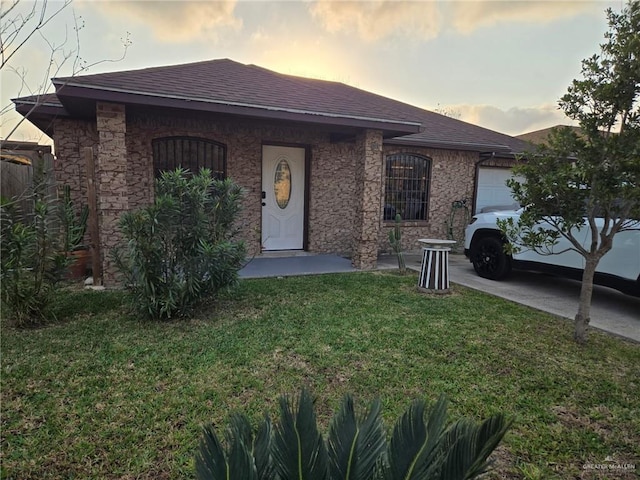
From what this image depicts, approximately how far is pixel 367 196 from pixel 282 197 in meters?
2.13

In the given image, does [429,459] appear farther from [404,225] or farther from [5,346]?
[404,225]

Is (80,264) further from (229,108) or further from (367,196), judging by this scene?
(367,196)

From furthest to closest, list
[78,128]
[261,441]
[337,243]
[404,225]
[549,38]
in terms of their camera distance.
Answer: [404,225], [337,243], [78,128], [549,38], [261,441]

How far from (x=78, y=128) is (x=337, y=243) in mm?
5733

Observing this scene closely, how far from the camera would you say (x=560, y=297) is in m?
6.03

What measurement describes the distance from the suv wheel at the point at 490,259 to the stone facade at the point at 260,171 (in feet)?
6.45

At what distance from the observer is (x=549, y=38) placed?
6.18m

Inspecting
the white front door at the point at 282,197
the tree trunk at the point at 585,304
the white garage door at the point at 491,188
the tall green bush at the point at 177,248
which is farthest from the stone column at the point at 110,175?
the white garage door at the point at 491,188

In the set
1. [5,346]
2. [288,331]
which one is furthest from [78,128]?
[288,331]

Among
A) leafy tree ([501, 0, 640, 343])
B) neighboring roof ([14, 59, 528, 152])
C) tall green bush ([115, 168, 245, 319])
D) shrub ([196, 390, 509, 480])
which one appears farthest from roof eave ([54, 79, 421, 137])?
shrub ([196, 390, 509, 480])

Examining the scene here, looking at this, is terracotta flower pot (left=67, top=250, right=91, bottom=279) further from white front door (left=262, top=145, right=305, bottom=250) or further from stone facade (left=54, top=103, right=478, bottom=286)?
white front door (left=262, top=145, right=305, bottom=250)

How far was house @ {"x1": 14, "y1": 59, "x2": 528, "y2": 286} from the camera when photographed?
18.7 ft

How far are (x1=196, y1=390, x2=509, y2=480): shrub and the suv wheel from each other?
6.22m

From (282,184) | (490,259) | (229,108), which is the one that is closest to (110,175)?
(229,108)
